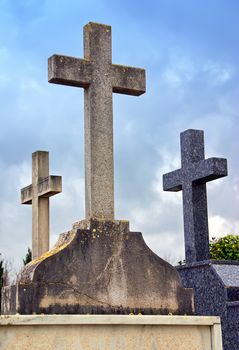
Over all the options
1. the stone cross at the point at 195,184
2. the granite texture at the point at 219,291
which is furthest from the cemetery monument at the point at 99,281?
the stone cross at the point at 195,184

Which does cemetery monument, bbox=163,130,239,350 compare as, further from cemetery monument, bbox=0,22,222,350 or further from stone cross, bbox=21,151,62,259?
stone cross, bbox=21,151,62,259

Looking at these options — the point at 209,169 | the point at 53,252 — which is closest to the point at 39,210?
the point at 209,169

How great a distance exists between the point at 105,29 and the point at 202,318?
8.92 ft

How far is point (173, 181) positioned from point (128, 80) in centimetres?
400

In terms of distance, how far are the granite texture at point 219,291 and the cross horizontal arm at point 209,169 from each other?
4.12 feet

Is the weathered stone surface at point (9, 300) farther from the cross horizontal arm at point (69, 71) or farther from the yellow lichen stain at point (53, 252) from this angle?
the cross horizontal arm at point (69, 71)

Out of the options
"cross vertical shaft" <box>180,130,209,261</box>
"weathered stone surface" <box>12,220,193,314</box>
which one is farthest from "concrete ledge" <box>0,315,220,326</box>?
"cross vertical shaft" <box>180,130,209,261</box>

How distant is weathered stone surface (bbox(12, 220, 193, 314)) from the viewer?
5.40m

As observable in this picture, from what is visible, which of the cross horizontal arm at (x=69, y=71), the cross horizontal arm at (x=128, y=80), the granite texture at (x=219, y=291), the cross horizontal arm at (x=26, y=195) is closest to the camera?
the cross horizontal arm at (x=69, y=71)

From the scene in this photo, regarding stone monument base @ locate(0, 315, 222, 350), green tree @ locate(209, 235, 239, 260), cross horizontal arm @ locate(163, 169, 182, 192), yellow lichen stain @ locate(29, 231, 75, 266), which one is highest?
cross horizontal arm @ locate(163, 169, 182, 192)

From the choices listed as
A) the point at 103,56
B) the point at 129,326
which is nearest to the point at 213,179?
the point at 103,56

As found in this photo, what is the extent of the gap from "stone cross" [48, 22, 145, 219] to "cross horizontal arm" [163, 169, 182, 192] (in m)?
3.77

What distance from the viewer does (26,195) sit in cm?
1338

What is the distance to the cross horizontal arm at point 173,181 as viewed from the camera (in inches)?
397
